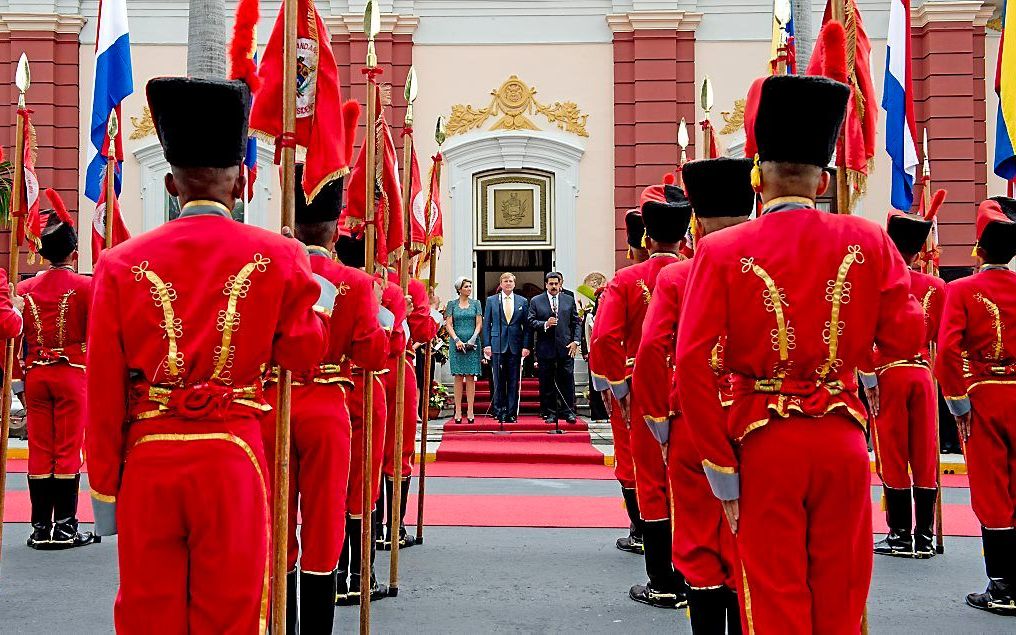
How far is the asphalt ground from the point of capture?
221 inches

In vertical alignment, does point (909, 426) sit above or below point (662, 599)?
above

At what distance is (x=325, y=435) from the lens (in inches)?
187

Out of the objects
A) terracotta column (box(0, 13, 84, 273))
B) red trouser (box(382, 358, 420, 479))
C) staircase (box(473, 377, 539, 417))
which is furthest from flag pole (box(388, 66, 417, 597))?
terracotta column (box(0, 13, 84, 273))

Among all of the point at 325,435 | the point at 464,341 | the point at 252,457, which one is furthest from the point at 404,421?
the point at 464,341

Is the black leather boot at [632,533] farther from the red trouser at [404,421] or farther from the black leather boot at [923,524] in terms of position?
the black leather boot at [923,524]

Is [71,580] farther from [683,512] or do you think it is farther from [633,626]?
[683,512]

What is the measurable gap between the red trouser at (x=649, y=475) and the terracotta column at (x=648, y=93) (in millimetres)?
11114

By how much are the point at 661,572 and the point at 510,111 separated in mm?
11979

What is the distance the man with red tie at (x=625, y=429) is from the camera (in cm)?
623

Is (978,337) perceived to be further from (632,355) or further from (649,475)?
(649,475)

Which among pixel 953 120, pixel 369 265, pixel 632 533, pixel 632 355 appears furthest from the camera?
pixel 953 120

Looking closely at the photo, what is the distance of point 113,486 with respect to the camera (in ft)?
11.1

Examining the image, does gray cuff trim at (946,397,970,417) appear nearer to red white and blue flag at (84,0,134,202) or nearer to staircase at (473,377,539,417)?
red white and blue flag at (84,0,134,202)

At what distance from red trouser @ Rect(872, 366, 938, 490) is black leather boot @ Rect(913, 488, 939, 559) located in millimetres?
84
